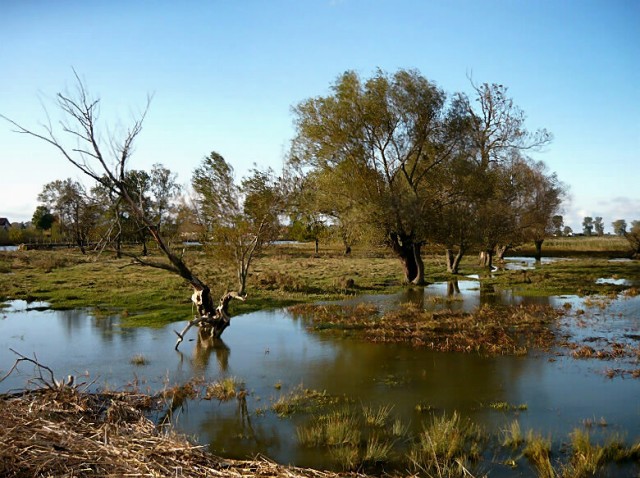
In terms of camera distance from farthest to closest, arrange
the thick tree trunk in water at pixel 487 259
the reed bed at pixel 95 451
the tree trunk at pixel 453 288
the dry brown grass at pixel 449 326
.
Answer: the thick tree trunk in water at pixel 487 259
the tree trunk at pixel 453 288
the dry brown grass at pixel 449 326
the reed bed at pixel 95 451

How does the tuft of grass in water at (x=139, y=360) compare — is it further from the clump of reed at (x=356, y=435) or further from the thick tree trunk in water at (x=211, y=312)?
the clump of reed at (x=356, y=435)

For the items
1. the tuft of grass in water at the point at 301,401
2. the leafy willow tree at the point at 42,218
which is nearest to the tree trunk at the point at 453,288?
the tuft of grass in water at the point at 301,401

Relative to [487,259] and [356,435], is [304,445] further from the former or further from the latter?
[487,259]

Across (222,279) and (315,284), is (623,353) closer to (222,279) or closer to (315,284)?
(315,284)

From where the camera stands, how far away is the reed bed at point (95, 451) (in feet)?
20.5

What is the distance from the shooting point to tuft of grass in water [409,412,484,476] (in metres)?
7.26

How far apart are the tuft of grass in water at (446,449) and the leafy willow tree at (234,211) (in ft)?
42.9

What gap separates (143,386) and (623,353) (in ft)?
40.4

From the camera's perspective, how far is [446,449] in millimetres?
7840

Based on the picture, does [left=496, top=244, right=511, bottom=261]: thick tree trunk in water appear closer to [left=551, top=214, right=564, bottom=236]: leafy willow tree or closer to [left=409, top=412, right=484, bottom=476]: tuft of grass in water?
[left=551, top=214, right=564, bottom=236]: leafy willow tree

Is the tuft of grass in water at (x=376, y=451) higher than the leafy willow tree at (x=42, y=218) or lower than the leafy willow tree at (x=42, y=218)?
lower

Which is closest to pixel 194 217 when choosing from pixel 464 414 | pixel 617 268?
pixel 464 414

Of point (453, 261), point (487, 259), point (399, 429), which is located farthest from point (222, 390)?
point (487, 259)

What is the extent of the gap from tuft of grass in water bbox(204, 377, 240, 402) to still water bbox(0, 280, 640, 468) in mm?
225
